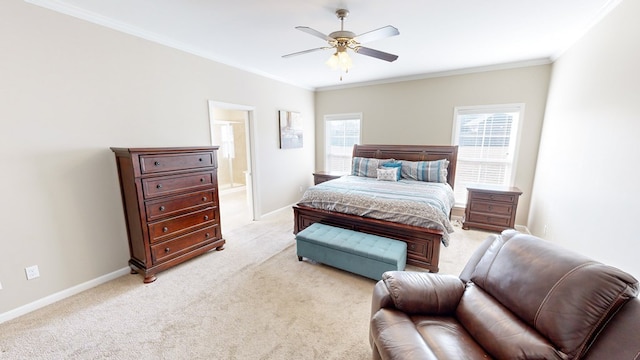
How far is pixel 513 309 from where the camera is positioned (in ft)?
4.20

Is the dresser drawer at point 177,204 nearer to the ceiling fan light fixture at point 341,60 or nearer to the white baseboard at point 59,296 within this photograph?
the white baseboard at point 59,296

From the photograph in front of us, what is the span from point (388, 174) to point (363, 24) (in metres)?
2.38

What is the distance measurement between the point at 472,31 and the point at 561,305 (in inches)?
111

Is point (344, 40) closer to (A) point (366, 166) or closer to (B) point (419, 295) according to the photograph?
(B) point (419, 295)

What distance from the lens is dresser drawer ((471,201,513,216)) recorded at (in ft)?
12.4

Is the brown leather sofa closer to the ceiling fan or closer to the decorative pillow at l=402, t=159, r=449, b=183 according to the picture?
the ceiling fan

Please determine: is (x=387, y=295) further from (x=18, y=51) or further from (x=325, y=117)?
(x=325, y=117)

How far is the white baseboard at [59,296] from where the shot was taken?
6.93 ft

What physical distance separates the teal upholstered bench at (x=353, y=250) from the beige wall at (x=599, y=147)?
1.60 metres

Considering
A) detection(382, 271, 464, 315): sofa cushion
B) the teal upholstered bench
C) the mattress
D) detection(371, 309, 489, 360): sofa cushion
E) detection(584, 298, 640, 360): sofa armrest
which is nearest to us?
detection(584, 298, 640, 360): sofa armrest

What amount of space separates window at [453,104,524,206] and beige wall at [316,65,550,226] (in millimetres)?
110

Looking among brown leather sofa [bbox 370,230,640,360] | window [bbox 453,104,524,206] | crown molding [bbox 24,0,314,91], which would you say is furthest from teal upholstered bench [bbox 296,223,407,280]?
crown molding [bbox 24,0,314,91]

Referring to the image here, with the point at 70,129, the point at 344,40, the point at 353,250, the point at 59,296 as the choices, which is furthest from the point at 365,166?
the point at 59,296

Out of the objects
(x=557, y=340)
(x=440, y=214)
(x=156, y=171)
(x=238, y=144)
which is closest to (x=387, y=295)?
(x=557, y=340)
